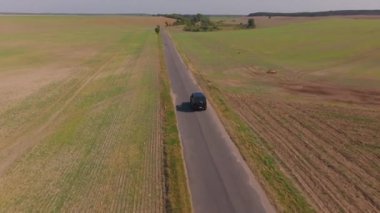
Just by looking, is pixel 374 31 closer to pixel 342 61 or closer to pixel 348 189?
pixel 342 61

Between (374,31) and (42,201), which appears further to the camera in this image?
(374,31)

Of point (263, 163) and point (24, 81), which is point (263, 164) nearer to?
point (263, 163)

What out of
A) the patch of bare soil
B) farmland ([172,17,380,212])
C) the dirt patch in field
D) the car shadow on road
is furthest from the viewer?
the dirt patch in field

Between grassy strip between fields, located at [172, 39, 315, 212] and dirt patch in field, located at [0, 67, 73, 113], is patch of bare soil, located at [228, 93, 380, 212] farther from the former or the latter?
dirt patch in field, located at [0, 67, 73, 113]

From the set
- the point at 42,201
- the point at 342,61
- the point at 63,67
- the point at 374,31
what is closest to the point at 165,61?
the point at 63,67

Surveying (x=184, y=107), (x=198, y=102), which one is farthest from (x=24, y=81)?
(x=198, y=102)

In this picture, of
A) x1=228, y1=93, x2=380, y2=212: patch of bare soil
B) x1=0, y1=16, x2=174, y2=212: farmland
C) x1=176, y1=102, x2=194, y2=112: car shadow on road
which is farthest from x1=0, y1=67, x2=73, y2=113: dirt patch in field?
x1=228, y1=93, x2=380, y2=212: patch of bare soil
